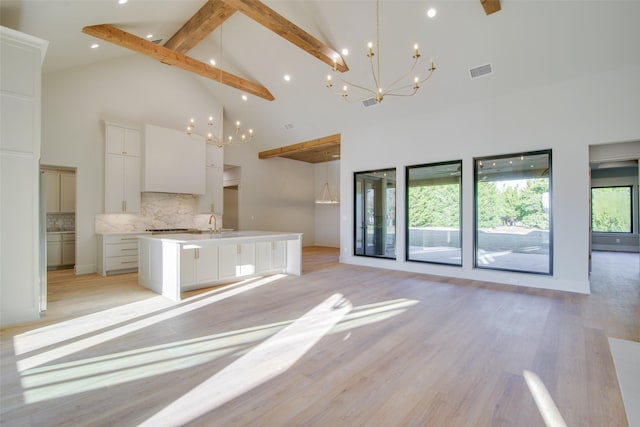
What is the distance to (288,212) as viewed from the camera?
11195 mm

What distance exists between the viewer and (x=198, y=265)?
4.92 meters

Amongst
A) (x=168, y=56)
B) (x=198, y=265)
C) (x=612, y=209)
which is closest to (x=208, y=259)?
(x=198, y=265)

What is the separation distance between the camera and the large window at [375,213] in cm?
723

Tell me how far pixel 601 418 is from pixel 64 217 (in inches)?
376

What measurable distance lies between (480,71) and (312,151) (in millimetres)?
5715

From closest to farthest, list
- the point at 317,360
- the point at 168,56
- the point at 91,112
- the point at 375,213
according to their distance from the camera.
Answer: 1. the point at 317,360
2. the point at 168,56
3. the point at 91,112
4. the point at 375,213

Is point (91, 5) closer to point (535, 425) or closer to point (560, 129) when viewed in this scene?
point (535, 425)

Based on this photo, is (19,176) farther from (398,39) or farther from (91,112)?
(398,39)

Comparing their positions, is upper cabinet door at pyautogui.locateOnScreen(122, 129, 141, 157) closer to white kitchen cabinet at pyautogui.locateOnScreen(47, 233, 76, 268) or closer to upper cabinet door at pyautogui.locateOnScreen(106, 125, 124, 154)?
upper cabinet door at pyautogui.locateOnScreen(106, 125, 124, 154)

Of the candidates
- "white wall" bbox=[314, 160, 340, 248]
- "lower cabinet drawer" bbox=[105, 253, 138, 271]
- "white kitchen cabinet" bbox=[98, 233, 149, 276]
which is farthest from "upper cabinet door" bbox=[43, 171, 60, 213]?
"white wall" bbox=[314, 160, 340, 248]

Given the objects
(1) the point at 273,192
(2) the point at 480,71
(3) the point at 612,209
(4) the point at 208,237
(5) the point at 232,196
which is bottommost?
(4) the point at 208,237

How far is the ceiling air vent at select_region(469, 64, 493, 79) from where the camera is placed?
5.03 m

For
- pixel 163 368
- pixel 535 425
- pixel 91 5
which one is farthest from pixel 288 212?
pixel 535 425

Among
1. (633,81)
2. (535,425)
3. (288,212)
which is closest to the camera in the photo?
(535,425)
